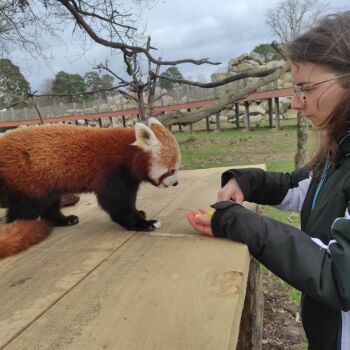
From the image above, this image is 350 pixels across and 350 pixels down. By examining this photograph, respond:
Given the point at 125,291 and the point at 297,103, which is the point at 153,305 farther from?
the point at 297,103

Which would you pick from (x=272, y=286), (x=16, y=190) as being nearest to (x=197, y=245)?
(x=16, y=190)

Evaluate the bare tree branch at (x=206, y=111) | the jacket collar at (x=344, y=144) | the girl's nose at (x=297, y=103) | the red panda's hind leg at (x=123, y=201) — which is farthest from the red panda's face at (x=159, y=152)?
the bare tree branch at (x=206, y=111)

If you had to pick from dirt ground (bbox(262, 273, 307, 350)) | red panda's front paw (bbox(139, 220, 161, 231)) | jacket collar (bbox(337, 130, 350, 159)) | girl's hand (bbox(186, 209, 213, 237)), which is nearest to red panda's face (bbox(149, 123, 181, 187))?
red panda's front paw (bbox(139, 220, 161, 231))

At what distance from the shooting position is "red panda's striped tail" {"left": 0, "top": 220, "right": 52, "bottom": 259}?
4.50 ft

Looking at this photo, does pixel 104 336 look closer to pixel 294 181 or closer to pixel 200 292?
pixel 200 292

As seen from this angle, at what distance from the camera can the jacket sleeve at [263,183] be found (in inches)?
65.0

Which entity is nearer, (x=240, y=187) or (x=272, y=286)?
(x=240, y=187)

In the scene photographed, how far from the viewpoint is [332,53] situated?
42.5 inches

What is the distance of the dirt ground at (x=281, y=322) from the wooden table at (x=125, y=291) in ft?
4.33

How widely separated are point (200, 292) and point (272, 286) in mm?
2405

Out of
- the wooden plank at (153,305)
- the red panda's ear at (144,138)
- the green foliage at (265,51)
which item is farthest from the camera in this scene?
the green foliage at (265,51)

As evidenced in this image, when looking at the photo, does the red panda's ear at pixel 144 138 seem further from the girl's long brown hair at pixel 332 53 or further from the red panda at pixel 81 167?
the girl's long brown hair at pixel 332 53

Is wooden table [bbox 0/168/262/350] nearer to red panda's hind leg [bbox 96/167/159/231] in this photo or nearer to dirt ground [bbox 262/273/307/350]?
red panda's hind leg [bbox 96/167/159/231]

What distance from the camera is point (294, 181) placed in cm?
174
